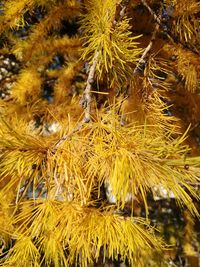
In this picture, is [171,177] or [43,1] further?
[43,1]

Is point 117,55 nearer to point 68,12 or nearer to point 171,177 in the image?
point 171,177

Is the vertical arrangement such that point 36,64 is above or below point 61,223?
below

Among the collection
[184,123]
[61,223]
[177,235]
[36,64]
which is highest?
[61,223]

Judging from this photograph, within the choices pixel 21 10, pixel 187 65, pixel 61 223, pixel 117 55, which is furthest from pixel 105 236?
pixel 21 10

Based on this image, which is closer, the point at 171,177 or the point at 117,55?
the point at 171,177

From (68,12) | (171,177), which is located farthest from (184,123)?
(171,177)

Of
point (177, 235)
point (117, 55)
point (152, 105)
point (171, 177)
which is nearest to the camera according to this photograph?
point (171, 177)

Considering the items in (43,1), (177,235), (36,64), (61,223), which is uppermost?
(43,1)

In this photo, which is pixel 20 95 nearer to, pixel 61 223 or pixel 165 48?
pixel 165 48

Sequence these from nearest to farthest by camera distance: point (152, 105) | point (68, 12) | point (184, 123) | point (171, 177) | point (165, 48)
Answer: point (171, 177)
point (152, 105)
point (165, 48)
point (68, 12)
point (184, 123)
